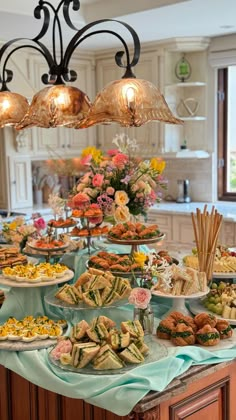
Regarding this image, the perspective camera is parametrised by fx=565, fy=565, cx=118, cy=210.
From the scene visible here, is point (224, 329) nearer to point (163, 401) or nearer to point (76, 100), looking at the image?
point (163, 401)

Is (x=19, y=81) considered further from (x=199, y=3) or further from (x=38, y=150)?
(x=199, y=3)

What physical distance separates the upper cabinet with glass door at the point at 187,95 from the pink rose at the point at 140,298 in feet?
13.3

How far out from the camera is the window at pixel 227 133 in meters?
A: 6.09

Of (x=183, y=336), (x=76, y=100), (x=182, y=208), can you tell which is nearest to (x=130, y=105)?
(x=76, y=100)

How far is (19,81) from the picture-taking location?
573cm

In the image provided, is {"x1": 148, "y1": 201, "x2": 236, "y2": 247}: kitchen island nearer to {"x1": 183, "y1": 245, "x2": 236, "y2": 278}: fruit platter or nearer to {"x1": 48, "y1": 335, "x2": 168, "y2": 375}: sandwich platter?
{"x1": 183, "y1": 245, "x2": 236, "y2": 278}: fruit platter

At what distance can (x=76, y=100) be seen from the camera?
3119 millimetres

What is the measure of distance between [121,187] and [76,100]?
0.59m

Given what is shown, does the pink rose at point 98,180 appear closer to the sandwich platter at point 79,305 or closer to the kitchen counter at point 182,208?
the sandwich platter at point 79,305

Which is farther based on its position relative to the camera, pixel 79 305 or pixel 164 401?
pixel 79 305

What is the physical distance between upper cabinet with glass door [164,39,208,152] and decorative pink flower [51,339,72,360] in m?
4.28

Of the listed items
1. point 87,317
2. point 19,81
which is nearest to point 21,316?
point 87,317

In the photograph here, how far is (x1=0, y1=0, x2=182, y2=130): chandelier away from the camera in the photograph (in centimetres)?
270

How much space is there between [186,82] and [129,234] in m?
3.61
